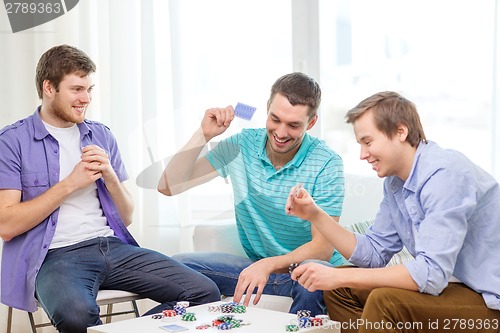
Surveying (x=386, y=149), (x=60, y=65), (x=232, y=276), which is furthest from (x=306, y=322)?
(x=60, y=65)

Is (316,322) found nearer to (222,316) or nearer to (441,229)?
(222,316)

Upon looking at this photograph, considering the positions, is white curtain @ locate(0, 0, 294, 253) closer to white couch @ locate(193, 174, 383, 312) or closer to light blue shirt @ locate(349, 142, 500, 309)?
white couch @ locate(193, 174, 383, 312)

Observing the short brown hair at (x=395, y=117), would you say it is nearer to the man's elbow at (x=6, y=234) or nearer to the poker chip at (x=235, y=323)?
the poker chip at (x=235, y=323)

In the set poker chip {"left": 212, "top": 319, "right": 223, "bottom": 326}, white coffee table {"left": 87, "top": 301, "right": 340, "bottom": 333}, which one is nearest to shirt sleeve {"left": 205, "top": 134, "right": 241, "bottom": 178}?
white coffee table {"left": 87, "top": 301, "right": 340, "bottom": 333}

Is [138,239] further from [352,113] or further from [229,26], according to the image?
[352,113]

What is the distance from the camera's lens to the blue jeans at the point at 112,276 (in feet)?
8.05

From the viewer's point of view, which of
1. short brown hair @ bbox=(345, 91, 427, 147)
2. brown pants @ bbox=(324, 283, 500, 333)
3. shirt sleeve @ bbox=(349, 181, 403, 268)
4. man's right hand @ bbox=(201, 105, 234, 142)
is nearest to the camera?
brown pants @ bbox=(324, 283, 500, 333)

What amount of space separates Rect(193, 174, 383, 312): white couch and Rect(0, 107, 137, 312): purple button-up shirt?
412 millimetres

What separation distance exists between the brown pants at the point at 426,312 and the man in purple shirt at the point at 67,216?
784mm

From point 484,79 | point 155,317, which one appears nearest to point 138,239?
point 155,317

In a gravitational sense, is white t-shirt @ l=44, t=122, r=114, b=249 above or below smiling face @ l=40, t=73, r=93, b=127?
below

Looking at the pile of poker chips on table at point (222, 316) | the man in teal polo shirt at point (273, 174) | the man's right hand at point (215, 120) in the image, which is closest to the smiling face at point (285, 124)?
the man in teal polo shirt at point (273, 174)

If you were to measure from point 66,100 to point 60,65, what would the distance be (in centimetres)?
12

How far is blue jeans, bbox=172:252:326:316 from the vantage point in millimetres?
2445
